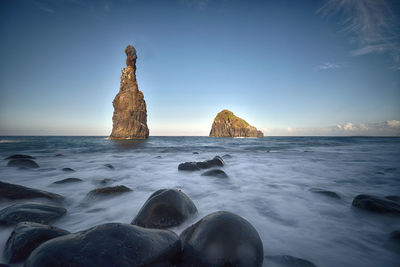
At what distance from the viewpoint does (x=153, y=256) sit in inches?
48.7

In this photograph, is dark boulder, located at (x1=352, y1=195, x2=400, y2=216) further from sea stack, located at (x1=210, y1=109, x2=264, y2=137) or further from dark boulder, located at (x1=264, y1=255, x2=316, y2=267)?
sea stack, located at (x1=210, y1=109, x2=264, y2=137)

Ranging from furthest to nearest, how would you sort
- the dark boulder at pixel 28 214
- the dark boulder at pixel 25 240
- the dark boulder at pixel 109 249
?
the dark boulder at pixel 28 214 → the dark boulder at pixel 25 240 → the dark boulder at pixel 109 249

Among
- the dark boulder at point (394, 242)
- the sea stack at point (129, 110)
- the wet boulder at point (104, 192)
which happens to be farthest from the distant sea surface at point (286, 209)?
the sea stack at point (129, 110)

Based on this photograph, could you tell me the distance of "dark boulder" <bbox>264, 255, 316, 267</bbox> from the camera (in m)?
1.45

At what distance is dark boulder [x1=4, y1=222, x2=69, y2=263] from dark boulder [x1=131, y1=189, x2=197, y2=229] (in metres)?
0.79

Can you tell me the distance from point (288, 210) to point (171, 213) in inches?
70.1

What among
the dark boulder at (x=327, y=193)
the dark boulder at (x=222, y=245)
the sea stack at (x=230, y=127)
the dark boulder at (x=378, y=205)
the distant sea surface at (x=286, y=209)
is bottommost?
the distant sea surface at (x=286, y=209)

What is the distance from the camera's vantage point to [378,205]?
2.41 m

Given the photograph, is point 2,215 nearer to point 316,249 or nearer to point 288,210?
point 316,249

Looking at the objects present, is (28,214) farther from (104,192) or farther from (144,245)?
(144,245)

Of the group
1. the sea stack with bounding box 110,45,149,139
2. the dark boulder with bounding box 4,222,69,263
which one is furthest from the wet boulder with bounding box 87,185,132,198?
the sea stack with bounding box 110,45,149,139

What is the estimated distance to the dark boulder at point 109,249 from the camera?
3.55 feet

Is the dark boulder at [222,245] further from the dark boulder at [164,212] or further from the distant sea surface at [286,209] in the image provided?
the dark boulder at [164,212]

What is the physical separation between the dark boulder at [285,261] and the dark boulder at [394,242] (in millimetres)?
916
